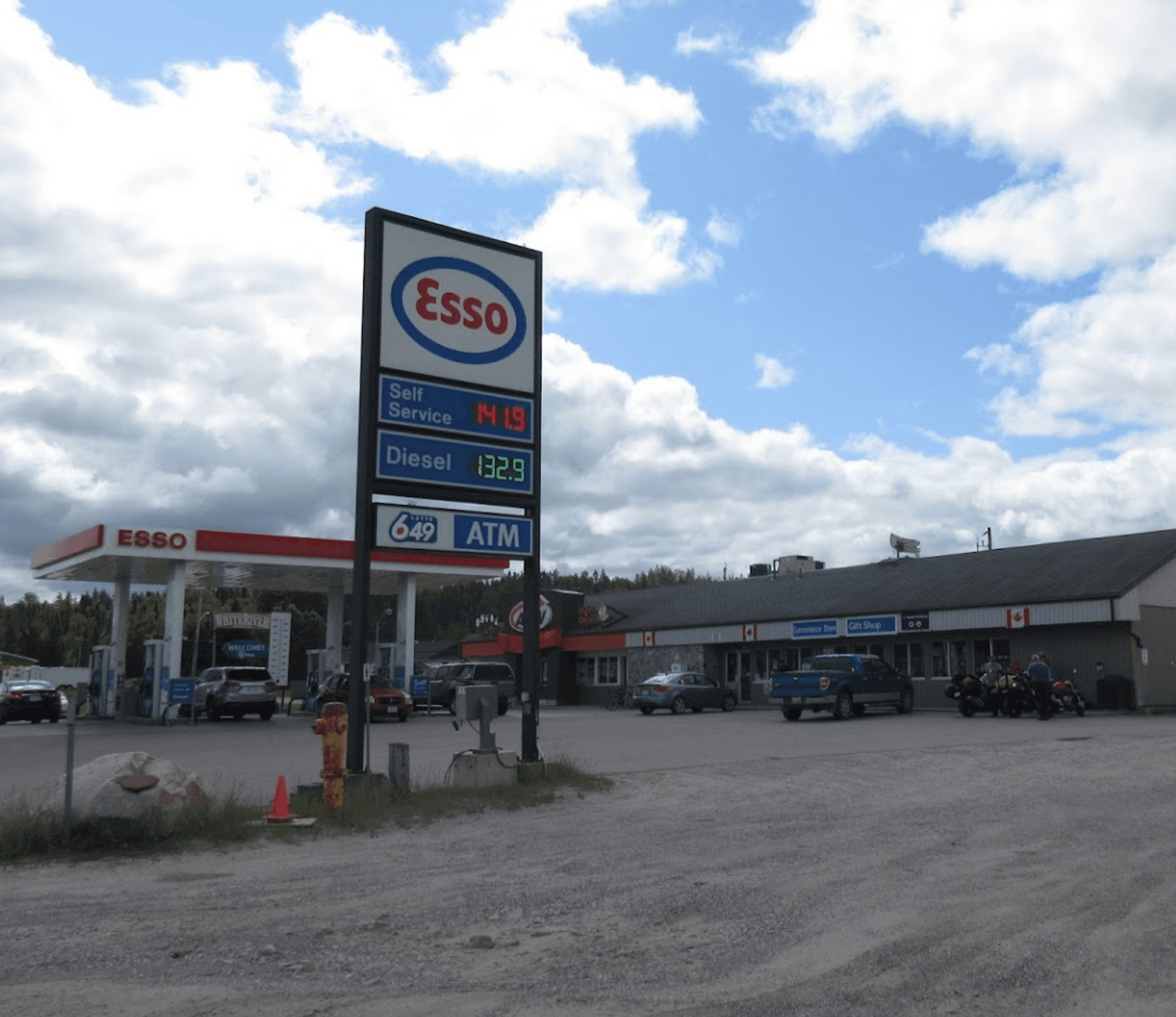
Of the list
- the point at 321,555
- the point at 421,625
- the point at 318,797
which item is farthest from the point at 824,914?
the point at 421,625

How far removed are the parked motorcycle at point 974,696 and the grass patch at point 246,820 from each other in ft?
62.3

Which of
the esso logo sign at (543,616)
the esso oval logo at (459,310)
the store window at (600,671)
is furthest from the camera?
the esso logo sign at (543,616)

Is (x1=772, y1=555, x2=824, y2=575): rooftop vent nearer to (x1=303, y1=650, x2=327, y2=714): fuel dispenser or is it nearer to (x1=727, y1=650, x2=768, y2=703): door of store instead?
(x1=727, y1=650, x2=768, y2=703): door of store

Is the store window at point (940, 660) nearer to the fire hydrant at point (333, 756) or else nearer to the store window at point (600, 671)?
the store window at point (600, 671)

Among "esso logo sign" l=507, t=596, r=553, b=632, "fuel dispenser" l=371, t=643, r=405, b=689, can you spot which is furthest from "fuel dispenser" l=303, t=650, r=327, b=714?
"esso logo sign" l=507, t=596, r=553, b=632

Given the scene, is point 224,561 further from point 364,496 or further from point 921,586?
point 921,586

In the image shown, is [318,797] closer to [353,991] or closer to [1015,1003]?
[353,991]

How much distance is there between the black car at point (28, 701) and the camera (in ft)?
119

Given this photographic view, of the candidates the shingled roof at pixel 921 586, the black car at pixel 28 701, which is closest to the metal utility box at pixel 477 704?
the shingled roof at pixel 921 586

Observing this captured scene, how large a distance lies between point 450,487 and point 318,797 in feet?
14.0

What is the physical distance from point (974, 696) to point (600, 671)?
23.6 meters

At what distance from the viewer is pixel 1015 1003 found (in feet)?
17.8

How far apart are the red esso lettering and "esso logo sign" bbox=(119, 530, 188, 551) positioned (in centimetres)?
2003

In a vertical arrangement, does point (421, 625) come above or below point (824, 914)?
above
